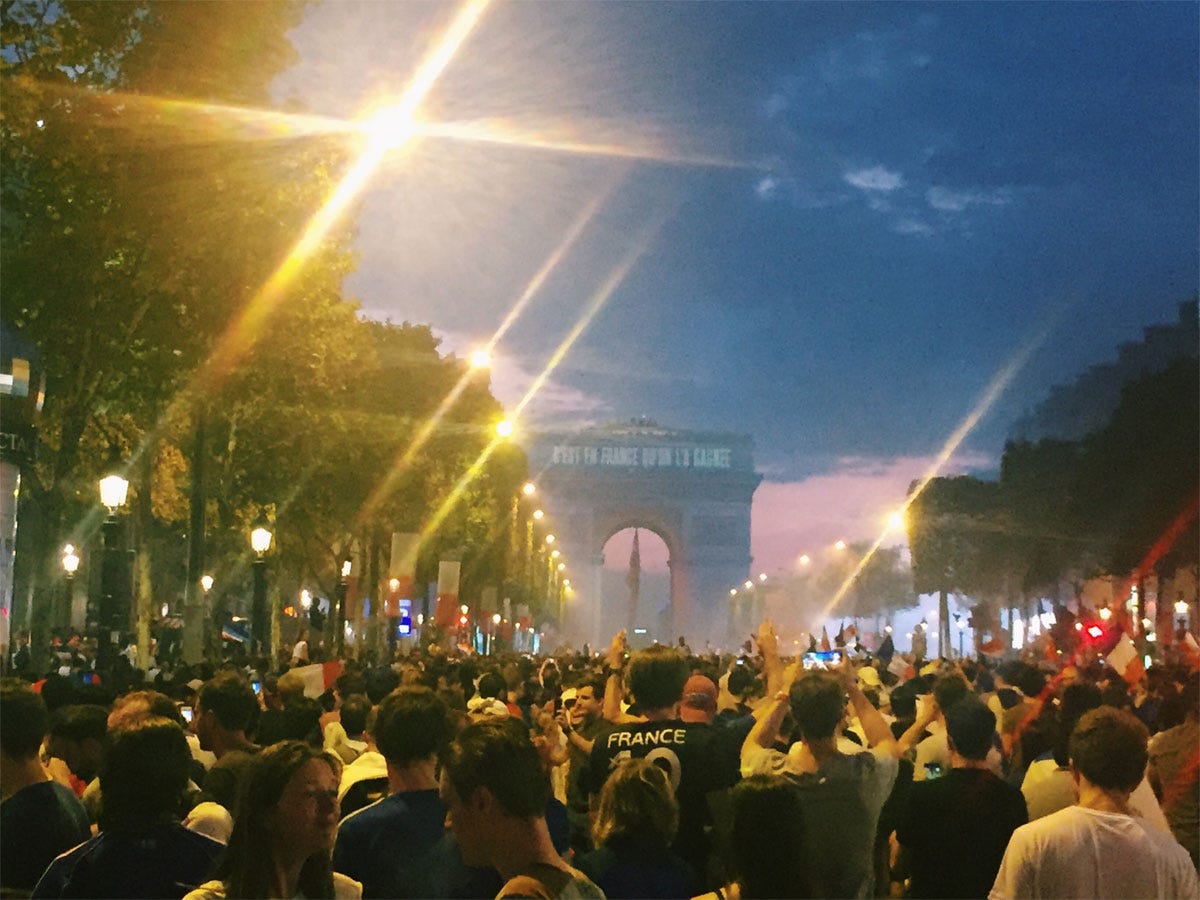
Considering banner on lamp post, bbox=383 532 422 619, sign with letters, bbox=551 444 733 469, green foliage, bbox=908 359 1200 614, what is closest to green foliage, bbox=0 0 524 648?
banner on lamp post, bbox=383 532 422 619

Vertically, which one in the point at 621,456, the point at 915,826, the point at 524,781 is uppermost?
the point at 621,456

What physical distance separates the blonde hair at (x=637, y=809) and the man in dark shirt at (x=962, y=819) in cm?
189

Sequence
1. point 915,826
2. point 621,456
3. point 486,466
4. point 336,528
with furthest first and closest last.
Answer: point 621,456
point 486,466
point 336,528
point 915,826

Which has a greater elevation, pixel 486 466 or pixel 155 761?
pixel 486 466

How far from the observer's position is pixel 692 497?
510ft

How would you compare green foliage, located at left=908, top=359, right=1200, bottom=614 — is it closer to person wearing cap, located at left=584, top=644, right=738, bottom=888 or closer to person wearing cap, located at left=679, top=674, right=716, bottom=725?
person wearing cap, located at left=679, top=674, right=716, bottom=725

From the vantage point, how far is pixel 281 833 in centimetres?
490

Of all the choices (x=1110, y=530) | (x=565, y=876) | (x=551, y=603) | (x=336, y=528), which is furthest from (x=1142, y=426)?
(x=551, y=603)

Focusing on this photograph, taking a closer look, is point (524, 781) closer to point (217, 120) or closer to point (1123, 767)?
point (1123, 767)

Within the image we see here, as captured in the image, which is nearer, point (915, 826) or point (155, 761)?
point (155, 761)

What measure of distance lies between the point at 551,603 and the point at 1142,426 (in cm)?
8870

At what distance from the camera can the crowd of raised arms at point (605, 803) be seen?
4918 millimetres

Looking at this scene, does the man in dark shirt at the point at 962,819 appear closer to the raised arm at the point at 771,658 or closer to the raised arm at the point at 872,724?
the raised arm at the point at 872,724

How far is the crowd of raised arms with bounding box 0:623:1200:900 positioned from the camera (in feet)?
16.1
